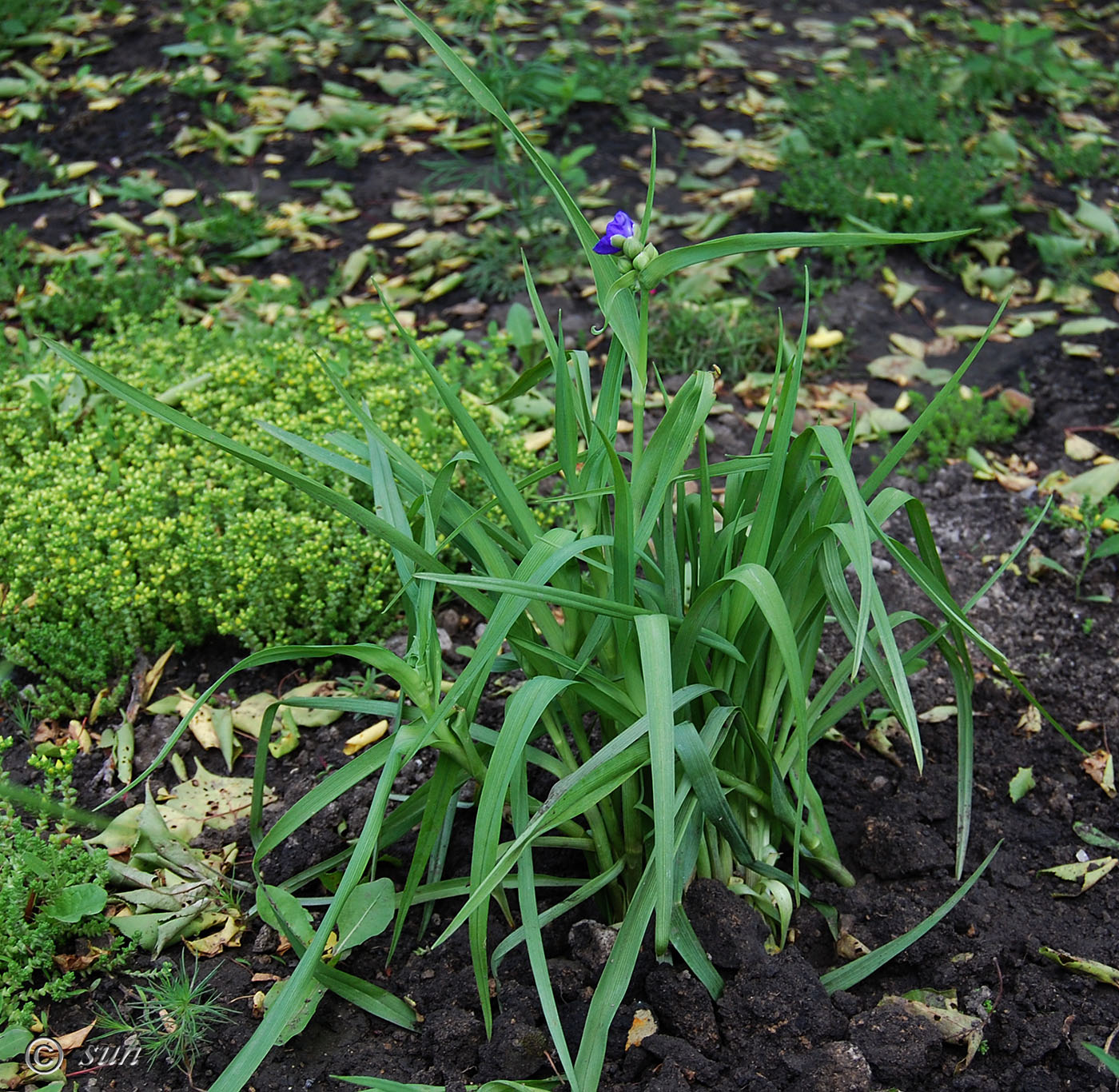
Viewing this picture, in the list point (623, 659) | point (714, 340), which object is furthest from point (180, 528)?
point (714, 340)

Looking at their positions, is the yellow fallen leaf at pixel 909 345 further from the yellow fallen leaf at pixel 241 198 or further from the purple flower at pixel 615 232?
the yellow fallen leaf at pixel 241 198

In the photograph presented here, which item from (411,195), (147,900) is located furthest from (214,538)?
(411,195)

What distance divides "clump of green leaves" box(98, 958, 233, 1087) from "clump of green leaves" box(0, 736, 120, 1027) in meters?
0.10

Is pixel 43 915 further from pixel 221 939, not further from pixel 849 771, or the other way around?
pixel 849 771

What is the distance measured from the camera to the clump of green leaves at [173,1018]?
1.50 m

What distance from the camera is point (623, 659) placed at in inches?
57.5

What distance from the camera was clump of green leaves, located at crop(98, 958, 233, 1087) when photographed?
59.1 inches

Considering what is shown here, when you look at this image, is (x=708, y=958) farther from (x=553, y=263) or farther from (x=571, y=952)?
(x=553, y=263)

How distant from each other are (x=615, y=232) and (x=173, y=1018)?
1244 millimetres

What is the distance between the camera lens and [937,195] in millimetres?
3564

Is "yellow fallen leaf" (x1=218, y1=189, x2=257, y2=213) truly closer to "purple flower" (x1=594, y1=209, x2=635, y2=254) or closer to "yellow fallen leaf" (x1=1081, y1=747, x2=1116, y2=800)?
"purple flower" (x1=594, y1=209, x2=635, y2=254)

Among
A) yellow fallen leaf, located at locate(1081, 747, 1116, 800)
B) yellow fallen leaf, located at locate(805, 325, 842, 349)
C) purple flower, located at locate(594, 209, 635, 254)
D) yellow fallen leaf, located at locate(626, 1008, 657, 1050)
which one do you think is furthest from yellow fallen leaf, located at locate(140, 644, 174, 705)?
yellow fallen leaf, located at locate(805, 325, 842, 349)

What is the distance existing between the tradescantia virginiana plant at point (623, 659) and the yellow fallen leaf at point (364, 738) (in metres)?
0.33

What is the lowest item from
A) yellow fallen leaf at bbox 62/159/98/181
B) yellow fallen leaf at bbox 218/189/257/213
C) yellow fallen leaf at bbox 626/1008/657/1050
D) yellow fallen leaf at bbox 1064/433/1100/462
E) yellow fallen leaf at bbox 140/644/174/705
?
yellow fallen leaf at bbox 1064/433/1100/462
